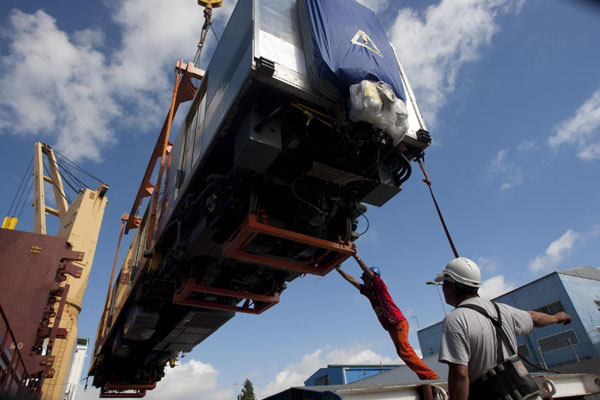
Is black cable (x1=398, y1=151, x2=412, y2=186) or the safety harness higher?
black cable (x1=398, y1=151, x2=412, y2=186)

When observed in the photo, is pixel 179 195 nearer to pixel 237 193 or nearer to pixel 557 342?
pixel 237 193

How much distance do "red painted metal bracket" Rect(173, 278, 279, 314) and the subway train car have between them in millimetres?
32

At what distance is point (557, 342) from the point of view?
894 inches

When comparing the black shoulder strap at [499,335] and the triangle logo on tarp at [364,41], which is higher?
the triangle logo on tarp at [364,41]

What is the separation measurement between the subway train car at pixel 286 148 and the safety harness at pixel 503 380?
308 centimetres

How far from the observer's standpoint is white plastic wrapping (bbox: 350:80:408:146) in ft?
14.8

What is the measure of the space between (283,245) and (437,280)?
3.33m

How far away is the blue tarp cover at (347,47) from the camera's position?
4.80m

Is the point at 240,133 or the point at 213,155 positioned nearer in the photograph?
the point at 240,133

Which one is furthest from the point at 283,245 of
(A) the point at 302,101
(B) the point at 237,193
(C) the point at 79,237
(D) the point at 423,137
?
(C) the point at 79,237

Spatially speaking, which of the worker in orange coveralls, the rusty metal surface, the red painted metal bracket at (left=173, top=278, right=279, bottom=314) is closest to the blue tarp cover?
the worker in orange coveralls

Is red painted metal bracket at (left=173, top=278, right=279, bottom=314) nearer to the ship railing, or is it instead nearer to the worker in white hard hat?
the ship railing

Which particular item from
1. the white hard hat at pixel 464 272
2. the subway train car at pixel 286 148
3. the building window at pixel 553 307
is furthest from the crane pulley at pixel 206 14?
the building window at pixel 553 307

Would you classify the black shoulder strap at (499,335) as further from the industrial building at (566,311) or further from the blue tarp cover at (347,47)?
the industrial building at (566,311)
